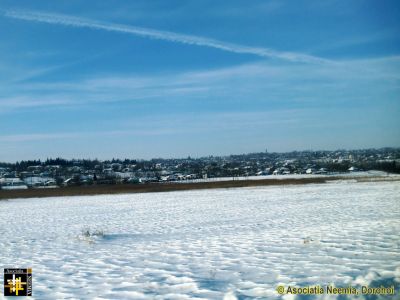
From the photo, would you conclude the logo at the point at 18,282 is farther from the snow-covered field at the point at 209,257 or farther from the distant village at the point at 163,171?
the distant village at the point at 163,171

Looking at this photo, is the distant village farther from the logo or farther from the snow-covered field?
the logo

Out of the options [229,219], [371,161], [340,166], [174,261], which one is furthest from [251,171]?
[174,261]

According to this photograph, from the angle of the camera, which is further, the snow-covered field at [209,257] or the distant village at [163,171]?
the distant village at [163,171]

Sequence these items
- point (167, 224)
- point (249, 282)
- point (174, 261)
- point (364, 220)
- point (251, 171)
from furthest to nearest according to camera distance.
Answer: point (251, 171) → point (167, 224) → point (364, 220) → point (174, 261) → point (249, 282)

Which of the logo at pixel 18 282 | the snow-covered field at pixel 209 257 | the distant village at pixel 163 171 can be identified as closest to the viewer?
the snow-covered field at pixel 209 257

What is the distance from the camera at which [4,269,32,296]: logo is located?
22.8ft

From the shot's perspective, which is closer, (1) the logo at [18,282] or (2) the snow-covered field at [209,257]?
(2) the snow-covered field at [209,257]

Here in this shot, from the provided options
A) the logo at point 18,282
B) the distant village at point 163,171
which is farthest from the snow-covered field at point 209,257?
the distant village at point 163,171

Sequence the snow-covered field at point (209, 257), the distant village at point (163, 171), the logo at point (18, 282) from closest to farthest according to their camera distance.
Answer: the snow-covered field at point (209, 257) → the logo at point (18, 282) → the distant village at point (163, 171)

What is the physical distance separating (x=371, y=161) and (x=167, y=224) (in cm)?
9136

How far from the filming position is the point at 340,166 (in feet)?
357

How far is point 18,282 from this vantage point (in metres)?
7.43

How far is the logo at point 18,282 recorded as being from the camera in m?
6.95

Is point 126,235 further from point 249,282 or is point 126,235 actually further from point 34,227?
point 249,282
